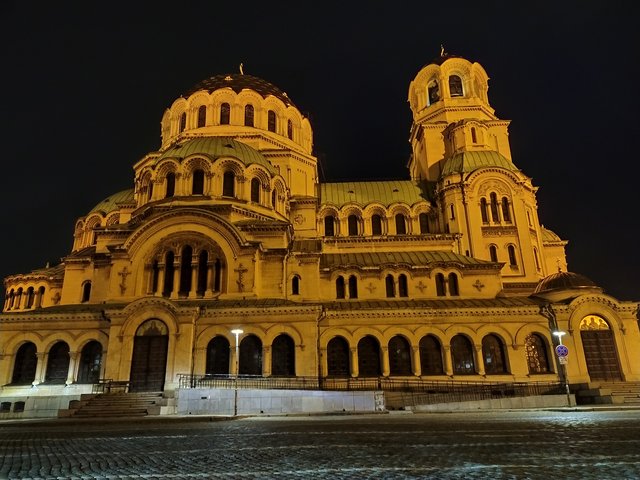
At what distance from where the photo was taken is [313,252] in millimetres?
31359

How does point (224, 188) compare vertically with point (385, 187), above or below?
below

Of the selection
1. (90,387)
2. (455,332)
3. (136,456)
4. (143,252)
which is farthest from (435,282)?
(136,456)

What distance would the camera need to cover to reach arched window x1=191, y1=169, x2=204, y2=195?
1288 inches

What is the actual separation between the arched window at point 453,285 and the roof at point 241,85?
23.2 metres

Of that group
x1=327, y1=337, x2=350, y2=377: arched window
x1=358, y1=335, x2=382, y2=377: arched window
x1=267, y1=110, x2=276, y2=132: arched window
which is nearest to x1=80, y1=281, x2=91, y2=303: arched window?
x1=327, y1=337, x2=350, y2=377: arched window

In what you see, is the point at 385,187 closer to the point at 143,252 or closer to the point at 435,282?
the point at 435,282

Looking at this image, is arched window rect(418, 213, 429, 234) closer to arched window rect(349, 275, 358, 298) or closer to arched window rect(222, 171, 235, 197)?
arched window rect(349, 275, 358, 298)

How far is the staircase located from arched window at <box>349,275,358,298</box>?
45.4 feet

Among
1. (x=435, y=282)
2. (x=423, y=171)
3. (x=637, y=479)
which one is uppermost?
(x=423, y=171)

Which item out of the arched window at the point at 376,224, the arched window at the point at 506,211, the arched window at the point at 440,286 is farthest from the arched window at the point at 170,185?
the arched window at the point at 506,211

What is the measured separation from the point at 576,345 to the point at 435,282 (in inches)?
345

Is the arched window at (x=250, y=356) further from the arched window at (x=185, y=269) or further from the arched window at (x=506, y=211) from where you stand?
the arched window at (x=506, y=211)

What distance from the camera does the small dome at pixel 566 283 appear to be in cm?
2925

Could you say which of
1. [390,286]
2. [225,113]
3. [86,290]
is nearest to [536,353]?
[390,286]
